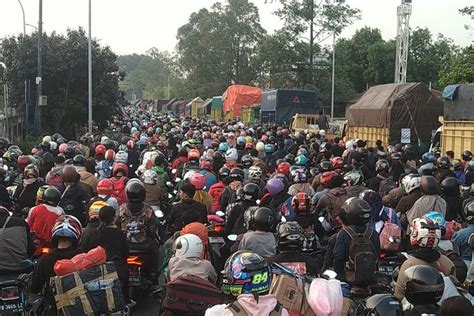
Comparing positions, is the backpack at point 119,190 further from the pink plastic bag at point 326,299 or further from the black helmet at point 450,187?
the pink plastic bag at point 326,299

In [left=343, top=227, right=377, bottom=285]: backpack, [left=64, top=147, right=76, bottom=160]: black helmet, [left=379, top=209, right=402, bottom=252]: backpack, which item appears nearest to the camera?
[left=343, top=227, right=377, bottom=285]: backpack

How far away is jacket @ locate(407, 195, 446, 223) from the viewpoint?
8.24m

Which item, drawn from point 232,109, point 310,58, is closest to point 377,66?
point 310,58

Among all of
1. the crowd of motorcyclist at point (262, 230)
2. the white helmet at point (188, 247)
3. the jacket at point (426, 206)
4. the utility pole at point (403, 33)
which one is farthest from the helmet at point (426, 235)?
the utility pole at point (403, 33)

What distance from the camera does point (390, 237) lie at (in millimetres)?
7348

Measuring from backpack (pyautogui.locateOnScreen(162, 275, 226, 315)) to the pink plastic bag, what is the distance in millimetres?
1142

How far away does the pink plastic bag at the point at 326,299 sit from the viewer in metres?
4.46

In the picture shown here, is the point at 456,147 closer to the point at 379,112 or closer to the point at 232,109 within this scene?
the point at 379,112

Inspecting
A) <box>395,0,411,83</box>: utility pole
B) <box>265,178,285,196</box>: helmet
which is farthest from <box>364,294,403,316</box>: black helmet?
<box>395,0,411,83</box>: utility pole

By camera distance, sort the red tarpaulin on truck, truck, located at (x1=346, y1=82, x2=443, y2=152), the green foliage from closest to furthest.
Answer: truck, located at (x1=346, y1=82, x2=443, y2=152) → the green foliage → the red tarpaulin on truck

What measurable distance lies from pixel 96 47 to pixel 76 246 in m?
30.4

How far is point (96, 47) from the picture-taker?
116 ft

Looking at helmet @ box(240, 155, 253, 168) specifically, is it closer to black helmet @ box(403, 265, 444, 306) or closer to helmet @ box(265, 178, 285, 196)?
helmet @ box(265, 178, 285, 196)

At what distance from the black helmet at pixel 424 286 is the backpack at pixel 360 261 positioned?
1696 millimetres
